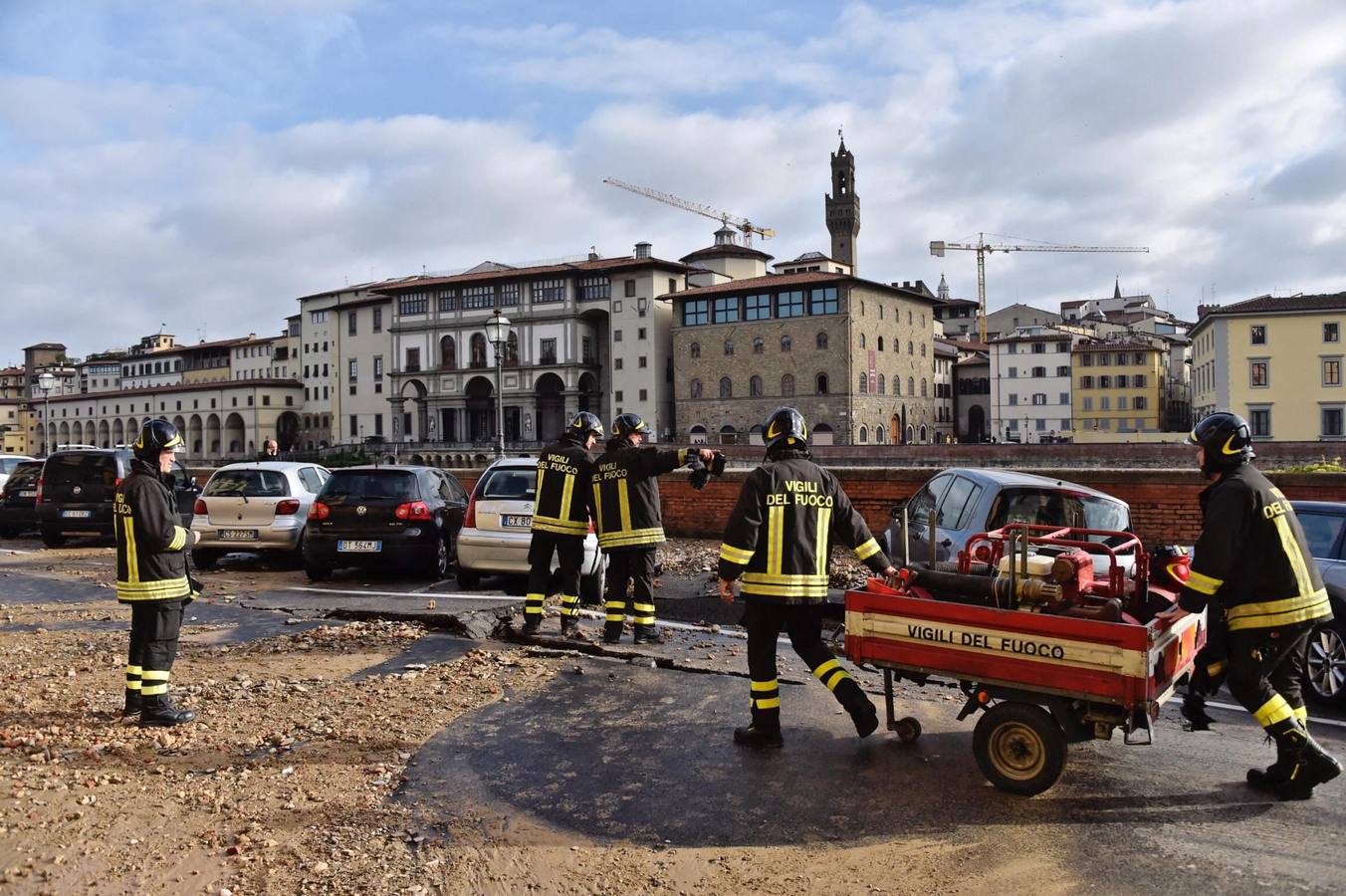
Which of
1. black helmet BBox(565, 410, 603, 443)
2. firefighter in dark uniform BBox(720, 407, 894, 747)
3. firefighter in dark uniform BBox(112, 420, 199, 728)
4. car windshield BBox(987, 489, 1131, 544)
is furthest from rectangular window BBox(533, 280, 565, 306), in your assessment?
firefighter in dark uniform BBox(720, 407, 894, 747)

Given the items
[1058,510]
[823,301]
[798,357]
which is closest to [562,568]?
[1058,510]

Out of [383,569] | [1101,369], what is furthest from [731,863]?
[1101,369]

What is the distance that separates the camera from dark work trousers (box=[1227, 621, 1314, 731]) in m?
4.89

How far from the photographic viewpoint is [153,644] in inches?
238

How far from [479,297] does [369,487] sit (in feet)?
233

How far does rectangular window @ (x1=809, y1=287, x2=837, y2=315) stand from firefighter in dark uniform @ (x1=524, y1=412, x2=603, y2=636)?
204 feet

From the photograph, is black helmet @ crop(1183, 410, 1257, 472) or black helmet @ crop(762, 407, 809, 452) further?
black helmet @ crop(762, 407, 809, 452)

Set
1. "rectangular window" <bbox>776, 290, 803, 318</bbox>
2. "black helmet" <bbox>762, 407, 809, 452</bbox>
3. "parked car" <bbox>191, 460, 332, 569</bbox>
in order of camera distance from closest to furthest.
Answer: "black helmet" <bbox>762, 407, 809, 452</bbox> → "parked car" <bbox>191, 460, 332, 569</bbox> → "rectangular window" <bbox>776, 290, 803, 318</bbox>

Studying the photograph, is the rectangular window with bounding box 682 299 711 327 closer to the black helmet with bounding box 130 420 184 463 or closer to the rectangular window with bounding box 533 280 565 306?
the rectangular window with bounding box 533 280 565 306

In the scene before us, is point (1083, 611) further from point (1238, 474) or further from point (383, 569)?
point (383, 569)

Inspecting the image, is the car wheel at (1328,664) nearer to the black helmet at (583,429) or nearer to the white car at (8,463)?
the black helmet at (583,429)

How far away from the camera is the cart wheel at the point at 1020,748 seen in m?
4.84

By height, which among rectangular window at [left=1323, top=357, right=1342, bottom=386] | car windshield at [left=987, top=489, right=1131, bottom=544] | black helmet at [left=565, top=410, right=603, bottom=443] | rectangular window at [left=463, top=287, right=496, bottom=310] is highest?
rectangular window at [left=463, top=287, right=496, bottom=310]

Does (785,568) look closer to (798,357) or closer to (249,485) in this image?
(249,485)
